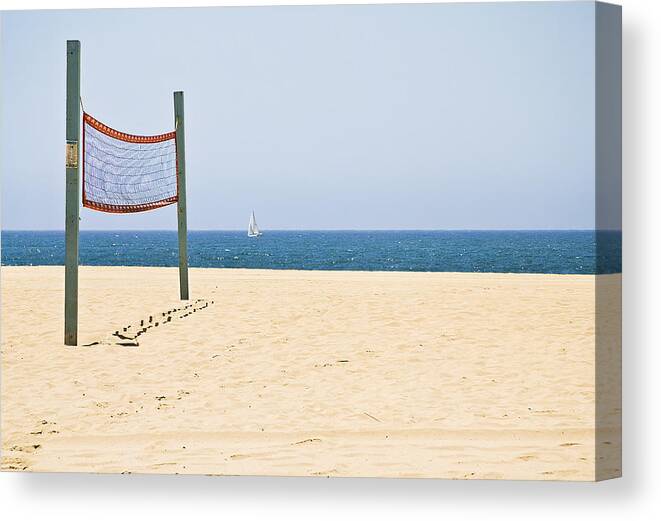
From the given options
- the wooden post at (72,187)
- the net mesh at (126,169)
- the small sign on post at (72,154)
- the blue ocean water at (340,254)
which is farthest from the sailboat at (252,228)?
the small sign on post at (72,154)

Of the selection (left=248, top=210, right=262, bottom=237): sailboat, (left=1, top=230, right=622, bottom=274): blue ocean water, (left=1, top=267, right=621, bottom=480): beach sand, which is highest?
(left=248, top=210, right=262, bottom=237): sailboat

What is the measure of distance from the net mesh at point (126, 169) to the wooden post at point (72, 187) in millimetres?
189

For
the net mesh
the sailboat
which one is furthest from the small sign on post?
the sailboat

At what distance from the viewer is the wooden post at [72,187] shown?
15.0ft

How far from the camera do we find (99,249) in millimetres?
26656

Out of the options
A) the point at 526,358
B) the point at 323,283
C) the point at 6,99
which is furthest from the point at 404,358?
the point at 323,283

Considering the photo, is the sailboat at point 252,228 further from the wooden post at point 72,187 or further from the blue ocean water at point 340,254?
the wooden post at point 72,187

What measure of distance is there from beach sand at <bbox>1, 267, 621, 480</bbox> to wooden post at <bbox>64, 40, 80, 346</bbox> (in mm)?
227

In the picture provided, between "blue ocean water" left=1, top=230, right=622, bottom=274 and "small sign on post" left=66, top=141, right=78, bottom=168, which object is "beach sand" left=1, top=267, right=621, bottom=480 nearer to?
"small sign on post" left=66, top=141, right=78, bottom=168

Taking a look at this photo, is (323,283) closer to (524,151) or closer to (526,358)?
(524,151)

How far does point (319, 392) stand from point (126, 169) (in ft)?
7.16

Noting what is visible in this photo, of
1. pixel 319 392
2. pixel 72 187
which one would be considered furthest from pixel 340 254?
pixel 319 392

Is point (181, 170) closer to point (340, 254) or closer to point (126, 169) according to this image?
point (126, 169)

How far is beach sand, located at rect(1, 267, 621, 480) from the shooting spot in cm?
362
